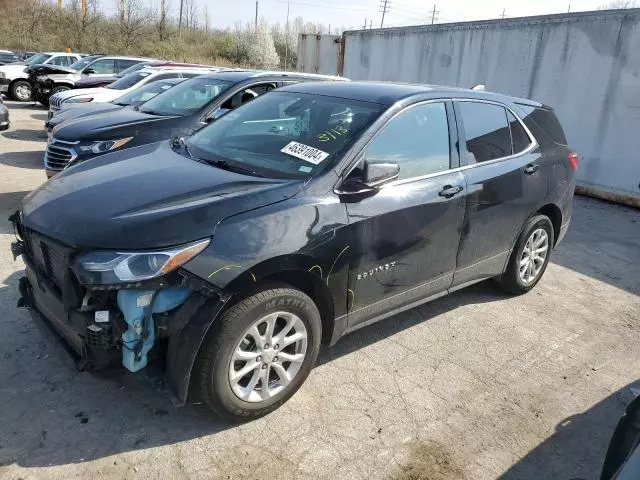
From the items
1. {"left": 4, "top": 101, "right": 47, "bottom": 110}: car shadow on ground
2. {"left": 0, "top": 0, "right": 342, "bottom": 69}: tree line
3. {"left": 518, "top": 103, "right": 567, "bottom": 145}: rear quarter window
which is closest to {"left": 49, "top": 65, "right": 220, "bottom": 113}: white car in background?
{"left": 4, "top": 101, "right": 47, "bottom": 110}: car shadow on ground

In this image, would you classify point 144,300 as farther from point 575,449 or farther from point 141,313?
point 575,449

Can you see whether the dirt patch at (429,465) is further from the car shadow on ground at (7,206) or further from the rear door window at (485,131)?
the car shadow on ground at (7,206)

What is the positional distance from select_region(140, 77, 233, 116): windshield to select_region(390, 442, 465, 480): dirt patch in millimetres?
5275

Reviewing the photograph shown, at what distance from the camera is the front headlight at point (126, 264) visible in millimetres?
2406

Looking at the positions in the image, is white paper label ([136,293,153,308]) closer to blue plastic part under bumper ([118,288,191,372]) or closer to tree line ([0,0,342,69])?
blue plastic part under bumper ([118,288,191,372])

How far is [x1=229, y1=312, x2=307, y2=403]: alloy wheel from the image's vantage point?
107 inches

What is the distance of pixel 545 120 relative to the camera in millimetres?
4758

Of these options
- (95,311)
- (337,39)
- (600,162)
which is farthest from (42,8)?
(95,311)

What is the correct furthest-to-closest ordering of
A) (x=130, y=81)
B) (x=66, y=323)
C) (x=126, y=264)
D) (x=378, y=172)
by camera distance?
(x=130, y=81) → (x=378, y=172) → (x=66, y=323) → (x=126, y=264)

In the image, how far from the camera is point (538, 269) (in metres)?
4.87

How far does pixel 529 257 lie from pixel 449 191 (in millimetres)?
1565

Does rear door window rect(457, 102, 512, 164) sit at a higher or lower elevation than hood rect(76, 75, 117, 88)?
higher

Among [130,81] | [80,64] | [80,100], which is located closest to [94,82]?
[130,81]

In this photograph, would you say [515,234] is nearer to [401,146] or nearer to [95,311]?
[401,146]
